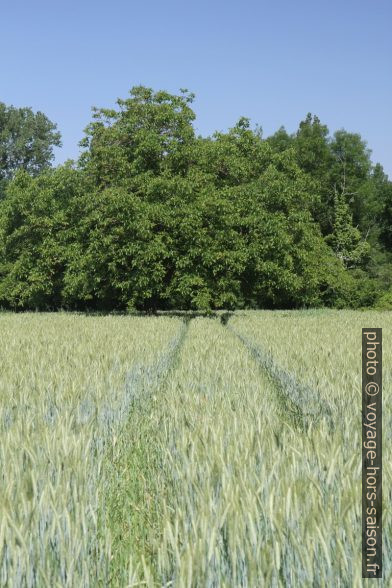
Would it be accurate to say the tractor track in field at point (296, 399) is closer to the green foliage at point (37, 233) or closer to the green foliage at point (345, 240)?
the green foliage at point (37, 233)

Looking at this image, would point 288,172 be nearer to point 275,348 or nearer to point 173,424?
point 275,348

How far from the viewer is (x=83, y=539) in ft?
7.52

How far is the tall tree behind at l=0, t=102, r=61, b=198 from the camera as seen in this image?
193ft

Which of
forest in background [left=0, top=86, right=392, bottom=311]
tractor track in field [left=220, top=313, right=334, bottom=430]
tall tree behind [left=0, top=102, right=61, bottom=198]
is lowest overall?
tractor track in field [left=220, top=313, right=334, bottom=430]

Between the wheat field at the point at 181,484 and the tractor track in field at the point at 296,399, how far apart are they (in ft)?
0.08

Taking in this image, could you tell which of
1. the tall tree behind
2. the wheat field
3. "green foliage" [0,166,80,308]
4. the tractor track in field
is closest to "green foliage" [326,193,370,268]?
"green foliage" [0,166,80,308]

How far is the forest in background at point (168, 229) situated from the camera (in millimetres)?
24781

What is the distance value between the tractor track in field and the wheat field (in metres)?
0.03

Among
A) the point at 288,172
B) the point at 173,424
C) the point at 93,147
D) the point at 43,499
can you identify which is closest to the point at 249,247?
the point at 93,147

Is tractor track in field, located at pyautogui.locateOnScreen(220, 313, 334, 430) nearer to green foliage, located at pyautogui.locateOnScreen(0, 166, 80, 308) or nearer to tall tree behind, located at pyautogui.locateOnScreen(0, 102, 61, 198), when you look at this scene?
green foliage, located at pyautogui.locateOnScreen(0, 166, 80, 308)

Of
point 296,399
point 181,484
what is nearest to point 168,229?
point 296,399

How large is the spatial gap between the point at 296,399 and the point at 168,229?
787 inches

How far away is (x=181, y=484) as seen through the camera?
296 centimetres

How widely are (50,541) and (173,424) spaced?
6.96ft
